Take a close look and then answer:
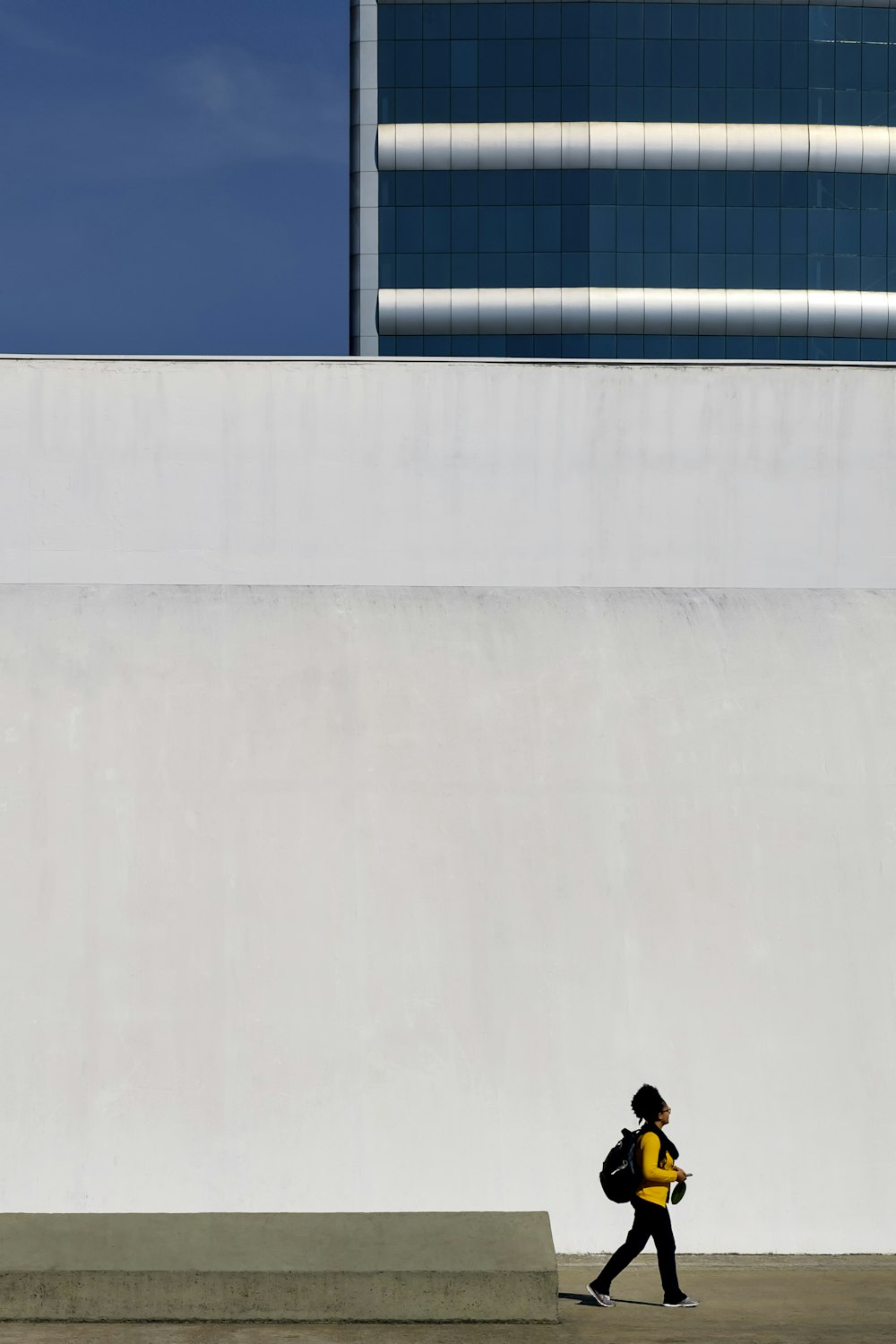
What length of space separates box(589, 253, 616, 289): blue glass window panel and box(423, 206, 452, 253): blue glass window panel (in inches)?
160

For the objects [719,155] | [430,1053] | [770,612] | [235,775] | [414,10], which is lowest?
[430,1053]

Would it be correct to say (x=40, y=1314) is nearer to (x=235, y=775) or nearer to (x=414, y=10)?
(x=235, y=775)

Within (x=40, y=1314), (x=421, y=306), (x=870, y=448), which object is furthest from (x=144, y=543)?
(x=421, y=306)

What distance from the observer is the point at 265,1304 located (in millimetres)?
8062

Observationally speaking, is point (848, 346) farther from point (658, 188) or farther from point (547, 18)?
point (547, 18)

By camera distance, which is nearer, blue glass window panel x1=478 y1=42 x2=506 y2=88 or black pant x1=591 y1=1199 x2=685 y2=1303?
black pant x1=591 y1=1199 x2=685 y2=1303

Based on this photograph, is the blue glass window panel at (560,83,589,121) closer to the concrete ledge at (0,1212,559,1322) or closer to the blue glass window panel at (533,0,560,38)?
the blue glass window panel at (533,0,560,38)

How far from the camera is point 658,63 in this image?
4391cm

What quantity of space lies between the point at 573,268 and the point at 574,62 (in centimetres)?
609

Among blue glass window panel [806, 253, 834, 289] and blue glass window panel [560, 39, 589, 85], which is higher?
blue glass window panel [560, 39, 589, 85]

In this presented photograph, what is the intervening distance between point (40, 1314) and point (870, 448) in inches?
445

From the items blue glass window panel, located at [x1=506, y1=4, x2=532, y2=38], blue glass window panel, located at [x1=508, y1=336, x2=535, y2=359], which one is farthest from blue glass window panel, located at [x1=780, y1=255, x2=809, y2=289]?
blue glass window panel, located at [x1=506, y1=4, x2=532, y2=38]

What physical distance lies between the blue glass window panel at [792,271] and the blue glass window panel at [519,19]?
9841mm

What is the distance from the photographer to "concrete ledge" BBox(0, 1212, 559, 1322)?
8039 millimetres
